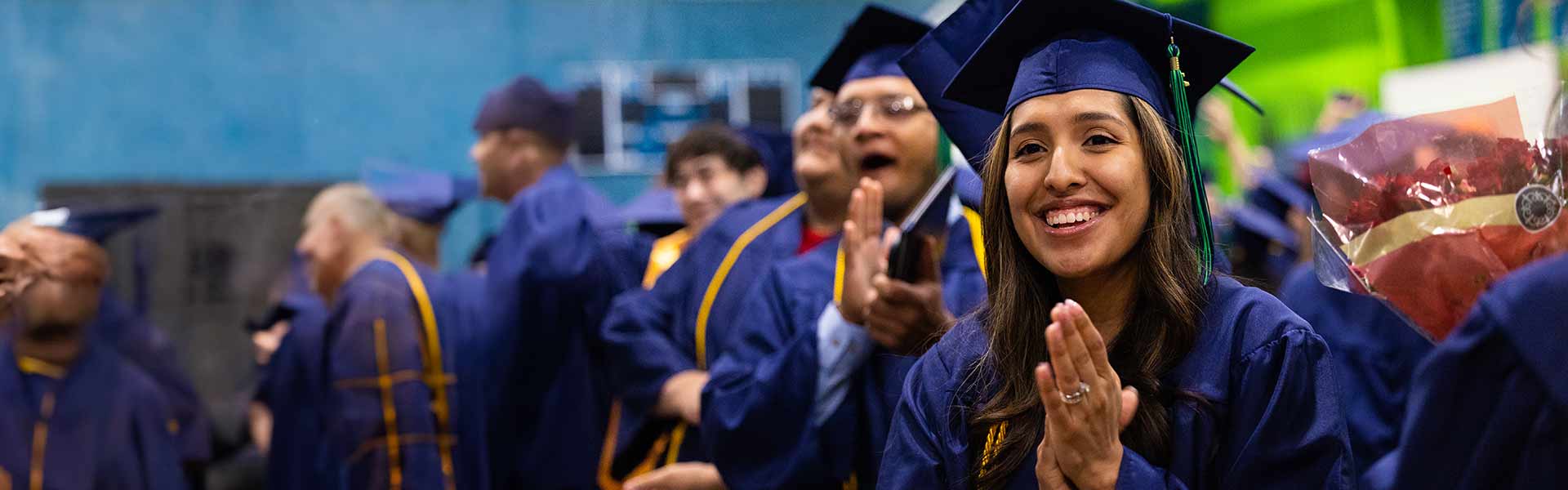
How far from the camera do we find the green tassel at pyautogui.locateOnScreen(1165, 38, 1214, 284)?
1931 mm

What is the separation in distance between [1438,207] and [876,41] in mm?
1490

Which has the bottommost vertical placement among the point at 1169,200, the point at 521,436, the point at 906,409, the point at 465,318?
the point at 521,436

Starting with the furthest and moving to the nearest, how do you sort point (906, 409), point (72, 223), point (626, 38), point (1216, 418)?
point (626, 38) < point (72, 223) < point (906, 409) < point (1216, 418)

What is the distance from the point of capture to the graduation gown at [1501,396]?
1420 millimetres

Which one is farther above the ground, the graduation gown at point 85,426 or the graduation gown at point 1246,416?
the graduation gown at point 1246,416

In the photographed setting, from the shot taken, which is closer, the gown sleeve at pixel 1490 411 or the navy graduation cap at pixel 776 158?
the gown sleeve at pixel 1490 411

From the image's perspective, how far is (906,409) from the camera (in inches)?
81.9

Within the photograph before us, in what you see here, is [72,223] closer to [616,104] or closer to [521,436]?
[521,436]

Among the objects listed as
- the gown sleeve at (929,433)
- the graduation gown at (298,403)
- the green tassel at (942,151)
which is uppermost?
the green tassel at (942,151)

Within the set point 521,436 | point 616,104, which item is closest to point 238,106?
point 616,104

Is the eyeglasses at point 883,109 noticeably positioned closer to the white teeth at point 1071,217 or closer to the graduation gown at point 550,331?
the white teeth at point 1071,217

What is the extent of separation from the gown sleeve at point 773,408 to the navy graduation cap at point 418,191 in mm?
2311

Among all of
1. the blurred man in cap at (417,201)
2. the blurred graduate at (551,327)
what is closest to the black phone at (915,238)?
the blurred graduate at (551,327)

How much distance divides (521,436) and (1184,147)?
3371 mm
